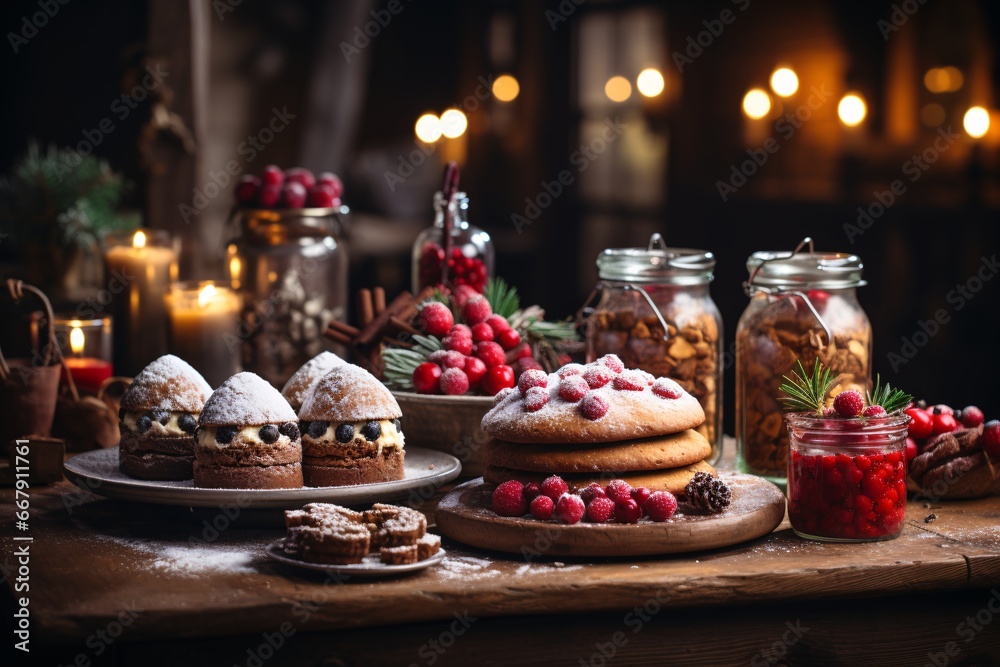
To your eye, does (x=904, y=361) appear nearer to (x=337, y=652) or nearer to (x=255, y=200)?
(x=255, y=200)

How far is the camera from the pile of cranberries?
7.20 feet

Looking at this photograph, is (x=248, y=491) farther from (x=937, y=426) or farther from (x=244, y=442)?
(x=937, y=426)

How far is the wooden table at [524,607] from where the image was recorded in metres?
1.44

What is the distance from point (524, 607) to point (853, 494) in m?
0.57

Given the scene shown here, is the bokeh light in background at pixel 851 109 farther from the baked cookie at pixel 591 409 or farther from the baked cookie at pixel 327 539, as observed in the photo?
the baked cookie at pixel 327 539

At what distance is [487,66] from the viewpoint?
7.04 metres

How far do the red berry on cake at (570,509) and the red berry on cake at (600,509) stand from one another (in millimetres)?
15

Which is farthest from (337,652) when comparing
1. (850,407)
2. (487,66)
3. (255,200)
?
(487,66)

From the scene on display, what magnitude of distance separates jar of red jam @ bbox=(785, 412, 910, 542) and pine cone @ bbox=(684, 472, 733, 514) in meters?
0.14

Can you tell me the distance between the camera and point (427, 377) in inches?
86.4

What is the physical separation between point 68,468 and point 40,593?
501 mm

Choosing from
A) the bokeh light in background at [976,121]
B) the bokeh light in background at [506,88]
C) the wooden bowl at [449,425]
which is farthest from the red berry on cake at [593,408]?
the bokeh light in background at [506,88]

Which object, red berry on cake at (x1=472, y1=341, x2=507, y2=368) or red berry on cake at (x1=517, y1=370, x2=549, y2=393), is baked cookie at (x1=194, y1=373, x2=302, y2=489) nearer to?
red berry on cake at (x1=517, y1=370, x2=549, y2=393)

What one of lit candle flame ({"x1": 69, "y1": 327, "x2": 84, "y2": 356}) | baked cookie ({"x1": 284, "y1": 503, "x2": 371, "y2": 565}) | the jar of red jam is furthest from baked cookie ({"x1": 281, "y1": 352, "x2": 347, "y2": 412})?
lit candle flame ({"x1": 69, "y1": 327, "x2": 84, "y2": 356})
